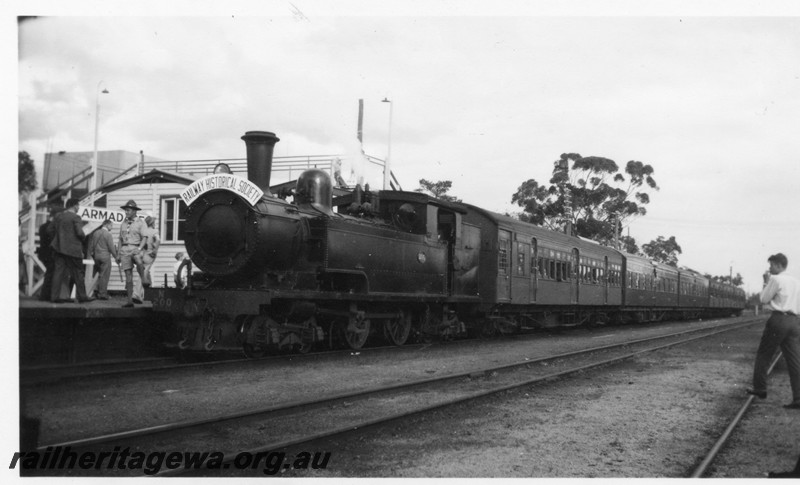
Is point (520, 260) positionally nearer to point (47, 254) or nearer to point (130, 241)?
point (130, 241)

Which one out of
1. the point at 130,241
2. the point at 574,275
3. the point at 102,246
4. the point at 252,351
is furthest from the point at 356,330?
the point at 574,275

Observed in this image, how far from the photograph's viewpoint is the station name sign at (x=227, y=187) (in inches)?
385

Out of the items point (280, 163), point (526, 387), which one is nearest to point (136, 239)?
point (526, 387)

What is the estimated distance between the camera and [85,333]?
915 centimetres

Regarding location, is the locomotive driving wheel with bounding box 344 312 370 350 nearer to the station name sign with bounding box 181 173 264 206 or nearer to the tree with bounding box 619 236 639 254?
the station name sign with bounding box 181 173 264 206

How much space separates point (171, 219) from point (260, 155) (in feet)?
36.4

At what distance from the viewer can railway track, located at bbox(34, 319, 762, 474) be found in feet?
17.9

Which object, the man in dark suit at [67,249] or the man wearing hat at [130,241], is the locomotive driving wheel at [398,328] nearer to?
the man wearing hat at [130,241]

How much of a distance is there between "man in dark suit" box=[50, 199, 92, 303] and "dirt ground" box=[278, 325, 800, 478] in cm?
556

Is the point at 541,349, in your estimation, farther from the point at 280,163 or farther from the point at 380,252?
the point at 280,163

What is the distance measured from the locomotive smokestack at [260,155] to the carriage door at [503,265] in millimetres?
7421

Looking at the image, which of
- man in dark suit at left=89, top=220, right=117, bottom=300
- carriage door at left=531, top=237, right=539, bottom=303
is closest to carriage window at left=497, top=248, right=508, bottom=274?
carriage door at left=531, top=237, right=539, bottom=303

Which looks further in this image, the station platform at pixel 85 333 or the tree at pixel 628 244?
the tree at pixel 628 244

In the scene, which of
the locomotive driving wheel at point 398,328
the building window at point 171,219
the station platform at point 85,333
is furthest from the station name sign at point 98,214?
the building window at point 171,219
